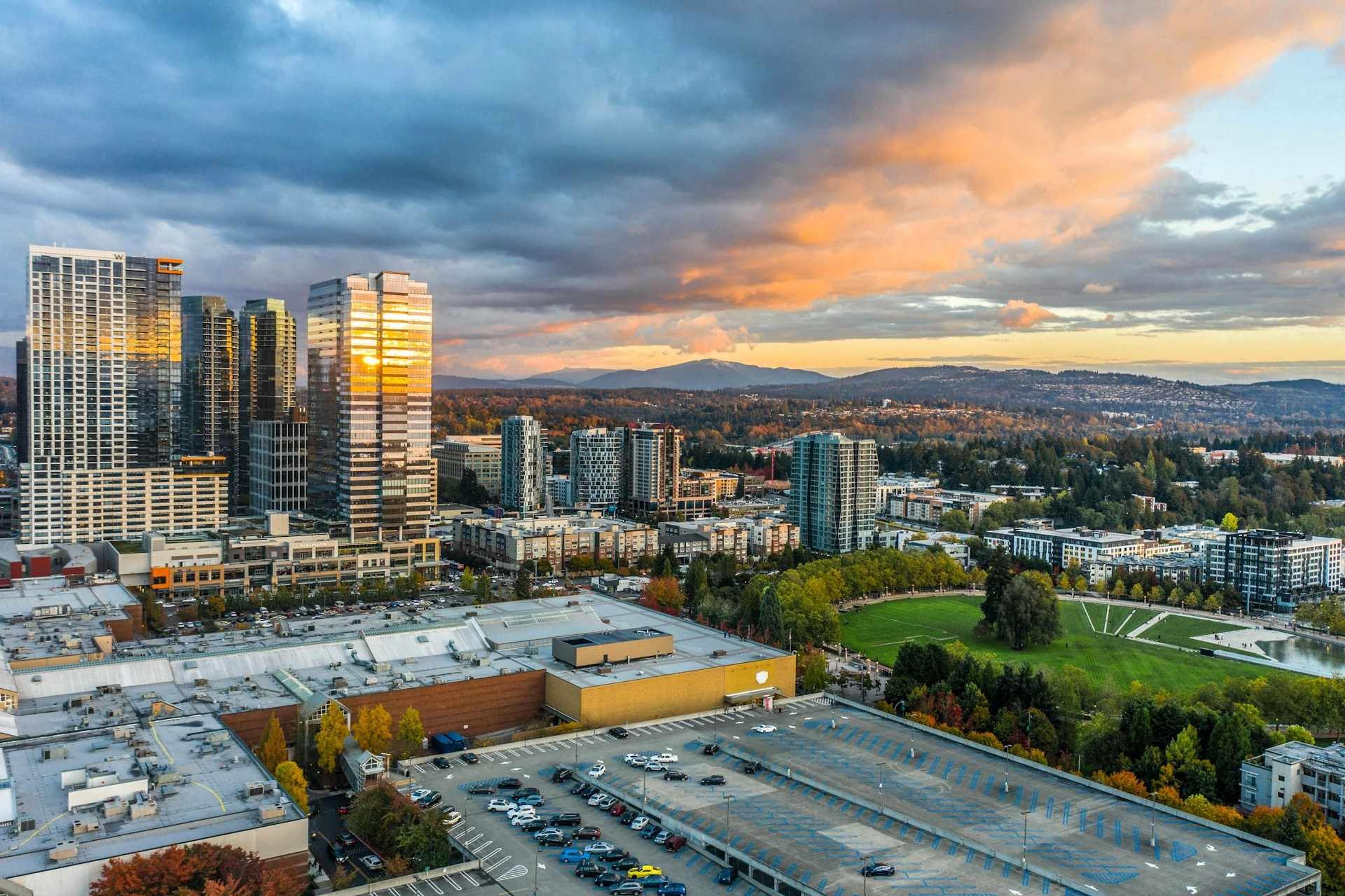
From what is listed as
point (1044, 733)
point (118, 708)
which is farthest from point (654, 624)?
point (118, 708)

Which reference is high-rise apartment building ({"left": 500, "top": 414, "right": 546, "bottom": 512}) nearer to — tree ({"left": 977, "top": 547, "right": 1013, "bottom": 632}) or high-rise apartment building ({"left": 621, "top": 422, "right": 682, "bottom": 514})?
high-rise apartment building ({"left": 621, "top": 422, "right": 682, "bottom": 514})

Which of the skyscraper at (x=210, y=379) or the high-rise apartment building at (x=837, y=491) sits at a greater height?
the skyscraper at (x=210, y=379)

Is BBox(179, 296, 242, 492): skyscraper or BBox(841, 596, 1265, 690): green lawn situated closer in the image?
BBox(841, 596, 1265, 690): green lawn

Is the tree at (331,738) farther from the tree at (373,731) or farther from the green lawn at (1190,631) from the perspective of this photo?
the green lawn at (1190,631)

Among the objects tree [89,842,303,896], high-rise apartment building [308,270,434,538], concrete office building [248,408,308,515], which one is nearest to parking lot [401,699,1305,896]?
tree [89,842,303,896]

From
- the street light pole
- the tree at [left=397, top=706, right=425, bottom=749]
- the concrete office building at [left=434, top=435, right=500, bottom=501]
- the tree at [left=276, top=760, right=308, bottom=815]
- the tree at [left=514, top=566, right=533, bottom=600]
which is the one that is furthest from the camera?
the concrete office building at [left=434, top=435, right=500, bottom=501]

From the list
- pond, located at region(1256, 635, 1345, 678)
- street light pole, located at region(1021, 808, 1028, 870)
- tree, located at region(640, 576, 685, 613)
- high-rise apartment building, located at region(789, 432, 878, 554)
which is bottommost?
pond, located at region(1256, 635, 1345, 678)

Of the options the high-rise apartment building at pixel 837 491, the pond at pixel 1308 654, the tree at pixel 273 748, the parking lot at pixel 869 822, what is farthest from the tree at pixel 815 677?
the high-rise apartment building at pixel 837 491
